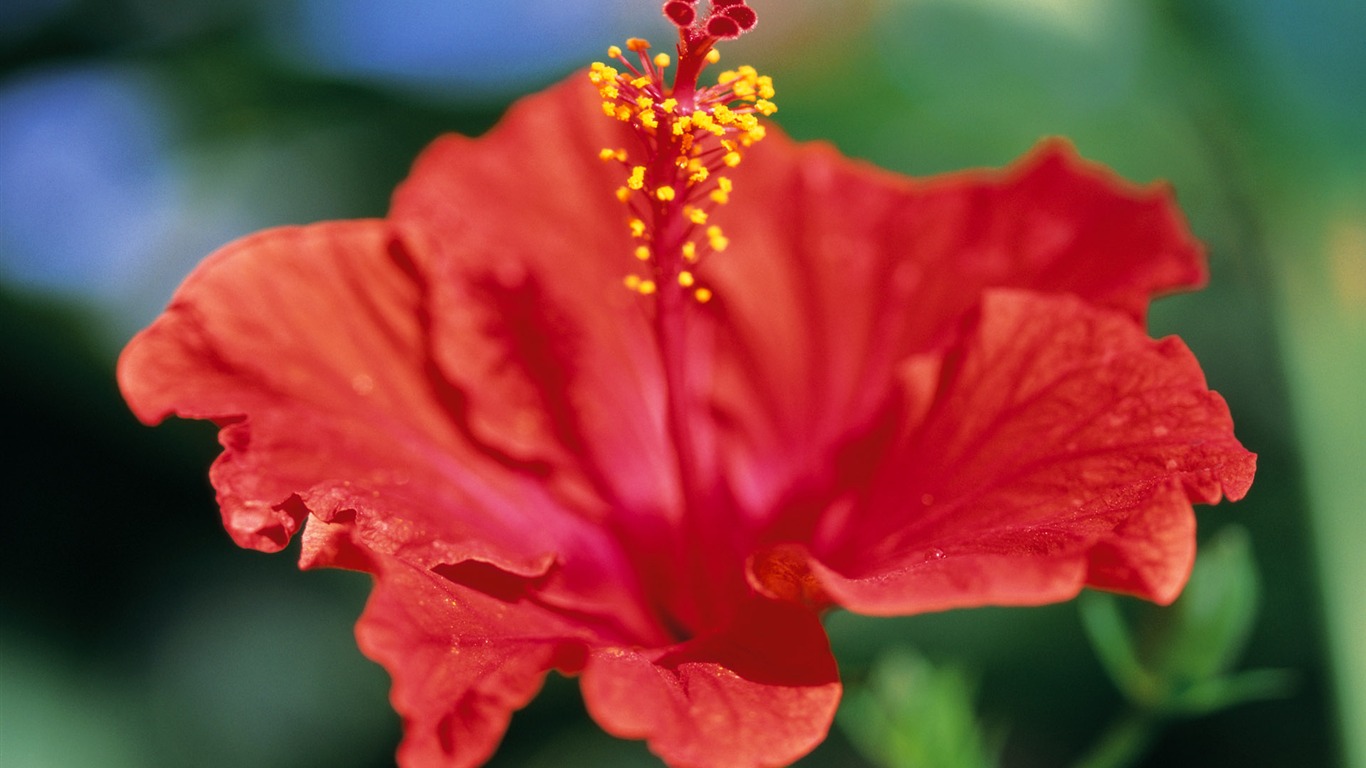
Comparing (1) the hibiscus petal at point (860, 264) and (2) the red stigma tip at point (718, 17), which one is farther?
(1) the hibiscus petal at point (860, 264)

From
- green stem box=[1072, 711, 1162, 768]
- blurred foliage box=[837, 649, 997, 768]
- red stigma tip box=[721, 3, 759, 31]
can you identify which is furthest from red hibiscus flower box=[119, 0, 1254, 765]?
green stem box=[1072, 711, 1162, 768]

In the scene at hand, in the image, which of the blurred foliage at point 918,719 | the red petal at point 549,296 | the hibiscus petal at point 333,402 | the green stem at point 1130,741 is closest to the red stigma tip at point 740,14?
the red petal at point 549,296

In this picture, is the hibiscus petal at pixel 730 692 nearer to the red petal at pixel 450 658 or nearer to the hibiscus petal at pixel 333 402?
the red petal at pixel 450 658

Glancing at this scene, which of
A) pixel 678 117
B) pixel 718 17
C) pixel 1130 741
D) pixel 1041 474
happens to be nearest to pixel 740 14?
pixel 718 17

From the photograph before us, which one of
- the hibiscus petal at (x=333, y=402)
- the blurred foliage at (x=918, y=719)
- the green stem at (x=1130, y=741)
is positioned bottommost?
the green stem at (x=1130, y=741)

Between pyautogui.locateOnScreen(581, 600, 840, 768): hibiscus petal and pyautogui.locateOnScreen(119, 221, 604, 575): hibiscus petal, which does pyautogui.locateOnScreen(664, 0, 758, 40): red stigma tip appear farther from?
pyautogui.locateOnScreen(581, 600, 840, 768): hibiscus petal

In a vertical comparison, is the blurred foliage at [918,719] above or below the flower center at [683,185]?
below

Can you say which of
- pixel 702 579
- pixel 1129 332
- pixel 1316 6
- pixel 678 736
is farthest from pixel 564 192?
pixel 1316 6
